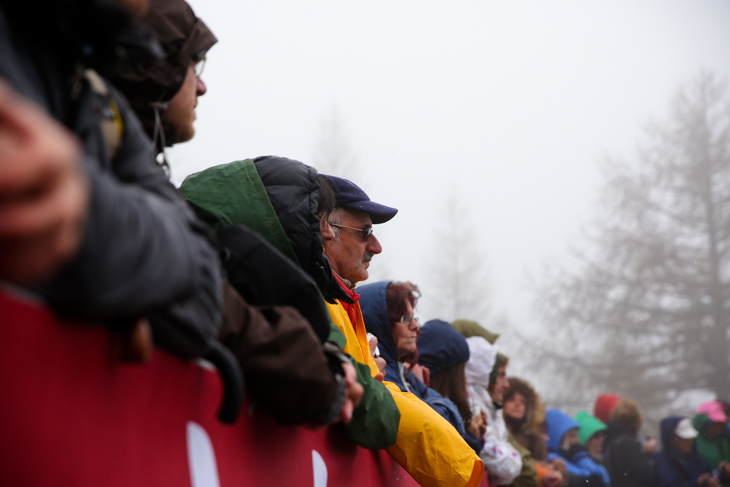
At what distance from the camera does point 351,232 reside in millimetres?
4195

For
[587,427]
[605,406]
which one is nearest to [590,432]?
[587,427]

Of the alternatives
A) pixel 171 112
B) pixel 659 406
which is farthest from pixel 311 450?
pixel 659 406

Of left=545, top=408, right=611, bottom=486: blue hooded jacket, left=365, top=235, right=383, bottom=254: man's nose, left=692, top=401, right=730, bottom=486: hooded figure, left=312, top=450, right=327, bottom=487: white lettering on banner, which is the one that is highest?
left=365, top=235, right=383, bottom=254: man's nose

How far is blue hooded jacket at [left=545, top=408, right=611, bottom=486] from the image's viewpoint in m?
9.41

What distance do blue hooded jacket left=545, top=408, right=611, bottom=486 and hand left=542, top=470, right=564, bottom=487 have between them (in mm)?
1021

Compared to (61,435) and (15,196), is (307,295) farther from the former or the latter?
(15,196)

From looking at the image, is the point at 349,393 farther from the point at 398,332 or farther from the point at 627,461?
the point at 627,461

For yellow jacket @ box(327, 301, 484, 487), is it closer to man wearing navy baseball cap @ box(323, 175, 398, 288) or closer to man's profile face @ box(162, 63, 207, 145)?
man wearing navy baseball cap @ box(323, 175, 398, 288)

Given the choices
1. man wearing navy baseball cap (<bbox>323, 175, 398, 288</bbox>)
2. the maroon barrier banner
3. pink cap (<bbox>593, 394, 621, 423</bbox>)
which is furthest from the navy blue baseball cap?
pink cap (<bbox>593, 394, 621, 423</bbox>)

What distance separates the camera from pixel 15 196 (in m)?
0.71

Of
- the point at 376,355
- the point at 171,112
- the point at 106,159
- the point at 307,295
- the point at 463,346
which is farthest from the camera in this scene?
the point at 463,346

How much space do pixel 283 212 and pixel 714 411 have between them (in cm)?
951

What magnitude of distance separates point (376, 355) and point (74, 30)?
10.7 ft

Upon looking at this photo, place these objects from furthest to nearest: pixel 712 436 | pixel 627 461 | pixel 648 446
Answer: pixel 648 446 < pixel 712 436 < pixel 627 461
